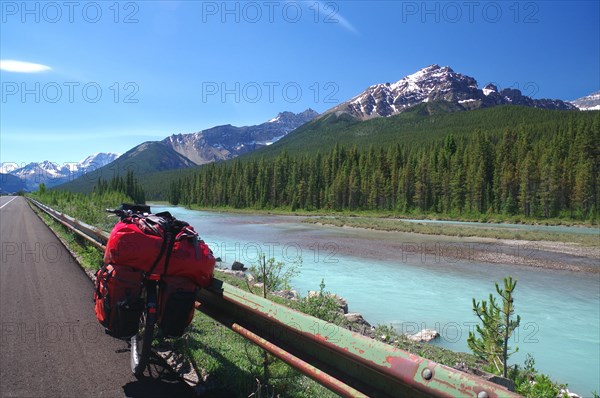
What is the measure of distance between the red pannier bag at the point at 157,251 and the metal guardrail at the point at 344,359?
0.42 m

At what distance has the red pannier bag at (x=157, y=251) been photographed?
151 inches

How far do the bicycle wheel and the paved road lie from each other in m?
0.13

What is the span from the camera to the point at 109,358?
4.77 meters

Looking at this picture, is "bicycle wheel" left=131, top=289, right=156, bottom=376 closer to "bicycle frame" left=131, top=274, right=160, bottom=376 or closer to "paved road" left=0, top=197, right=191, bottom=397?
"bicycle frame" left=131, top=274, right=160, bottom=376

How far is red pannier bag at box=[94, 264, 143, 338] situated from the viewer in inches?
153

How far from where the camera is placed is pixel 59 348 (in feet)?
16.5

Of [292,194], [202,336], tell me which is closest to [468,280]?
[202,336]

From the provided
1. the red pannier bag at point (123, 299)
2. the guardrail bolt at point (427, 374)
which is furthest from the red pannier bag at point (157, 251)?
the guardrail bolt at point (427, 374)

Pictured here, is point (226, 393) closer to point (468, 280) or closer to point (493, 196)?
point (468, 280)

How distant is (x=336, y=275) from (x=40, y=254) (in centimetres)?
1265

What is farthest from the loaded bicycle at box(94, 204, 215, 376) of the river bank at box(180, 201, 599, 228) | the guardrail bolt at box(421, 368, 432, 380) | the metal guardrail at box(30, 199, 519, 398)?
the river bank at box(180, 201, 599, 228)

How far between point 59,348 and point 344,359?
4.33m

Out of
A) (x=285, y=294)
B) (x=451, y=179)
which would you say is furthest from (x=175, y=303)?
(x=451, y=179)

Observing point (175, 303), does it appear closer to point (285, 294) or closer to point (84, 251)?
point (285, 294)
